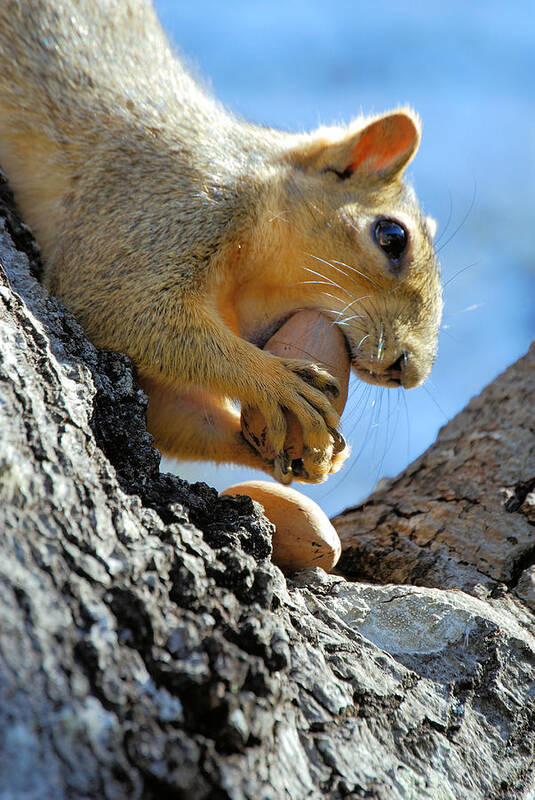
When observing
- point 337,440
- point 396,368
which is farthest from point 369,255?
point 337,440

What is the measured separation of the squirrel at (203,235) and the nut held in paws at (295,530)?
240 mm

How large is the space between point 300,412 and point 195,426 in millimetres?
696

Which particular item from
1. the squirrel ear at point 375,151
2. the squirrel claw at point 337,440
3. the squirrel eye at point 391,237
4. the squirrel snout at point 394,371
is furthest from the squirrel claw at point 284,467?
the squirrel ear at point 375,151

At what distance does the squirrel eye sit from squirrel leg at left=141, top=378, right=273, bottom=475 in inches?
34.6

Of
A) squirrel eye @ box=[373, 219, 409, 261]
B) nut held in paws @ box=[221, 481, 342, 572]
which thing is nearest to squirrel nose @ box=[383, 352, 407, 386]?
squirrel eye @ box=[373, 219, 409, 261]

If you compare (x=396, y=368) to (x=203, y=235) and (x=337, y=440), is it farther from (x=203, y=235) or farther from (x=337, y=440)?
(x=203, y=235)

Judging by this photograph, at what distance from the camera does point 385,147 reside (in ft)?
10.2

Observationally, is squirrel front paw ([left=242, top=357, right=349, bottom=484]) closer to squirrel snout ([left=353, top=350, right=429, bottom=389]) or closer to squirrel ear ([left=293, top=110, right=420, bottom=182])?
squirrel snout ([left=353, top=350, right=429, bottom=389])

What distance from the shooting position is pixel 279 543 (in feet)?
6.82

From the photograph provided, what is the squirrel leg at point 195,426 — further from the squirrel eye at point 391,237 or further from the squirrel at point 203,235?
the squirrel eye at point 391,237

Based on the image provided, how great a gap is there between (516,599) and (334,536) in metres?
0.62

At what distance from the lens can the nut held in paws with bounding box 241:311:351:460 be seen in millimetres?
2410

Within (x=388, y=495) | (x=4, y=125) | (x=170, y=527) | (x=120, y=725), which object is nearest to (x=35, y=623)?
(x=120, y=725)

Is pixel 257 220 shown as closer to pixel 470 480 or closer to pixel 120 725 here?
pixel 470 480
